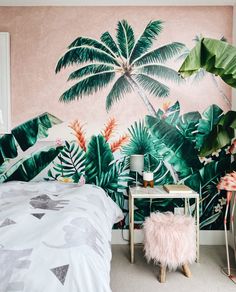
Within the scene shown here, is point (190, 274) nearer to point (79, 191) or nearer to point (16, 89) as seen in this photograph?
point (79, 191)

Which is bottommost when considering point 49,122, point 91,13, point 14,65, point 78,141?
point 78,141

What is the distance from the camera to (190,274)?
7.82ft

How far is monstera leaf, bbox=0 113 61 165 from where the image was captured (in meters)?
3.02

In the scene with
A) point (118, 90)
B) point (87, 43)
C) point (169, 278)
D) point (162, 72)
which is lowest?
point (169, 278)

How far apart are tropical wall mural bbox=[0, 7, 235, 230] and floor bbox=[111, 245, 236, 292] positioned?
0.66m

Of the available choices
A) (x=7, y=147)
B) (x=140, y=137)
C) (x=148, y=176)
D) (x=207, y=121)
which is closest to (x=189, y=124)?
(x=207, y=121)

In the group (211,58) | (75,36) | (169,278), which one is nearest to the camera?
(211,58)

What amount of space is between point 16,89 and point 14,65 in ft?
0.84

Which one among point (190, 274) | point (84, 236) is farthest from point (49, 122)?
point (190, 274)

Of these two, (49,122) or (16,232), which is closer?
(16,232)

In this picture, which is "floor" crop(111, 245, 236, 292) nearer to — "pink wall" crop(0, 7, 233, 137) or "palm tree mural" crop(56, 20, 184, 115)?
"pink wall" crop(0, 7, 233, 137)

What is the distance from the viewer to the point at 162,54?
2.99 meters

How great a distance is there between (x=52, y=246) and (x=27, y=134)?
6.24 ft

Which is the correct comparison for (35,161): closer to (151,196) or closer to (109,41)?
(151,196)
